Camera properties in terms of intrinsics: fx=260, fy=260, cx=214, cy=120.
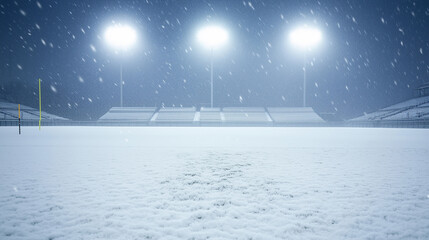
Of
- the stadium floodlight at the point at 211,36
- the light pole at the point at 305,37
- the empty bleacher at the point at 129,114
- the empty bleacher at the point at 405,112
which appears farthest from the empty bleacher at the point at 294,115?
the empty bleacher at the point at 129,114

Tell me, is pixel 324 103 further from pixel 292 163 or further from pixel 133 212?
pixel 133 212

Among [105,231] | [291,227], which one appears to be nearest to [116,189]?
[105,231]

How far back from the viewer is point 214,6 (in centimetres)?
2400

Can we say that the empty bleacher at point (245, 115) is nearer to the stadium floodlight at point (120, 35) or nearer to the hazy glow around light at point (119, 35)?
the stadium floodlight at point (120, 35)

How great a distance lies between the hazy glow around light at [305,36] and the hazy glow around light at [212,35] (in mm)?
6143

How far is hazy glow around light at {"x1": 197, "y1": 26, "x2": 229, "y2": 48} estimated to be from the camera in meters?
23.2

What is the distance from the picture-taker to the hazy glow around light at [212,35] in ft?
76.0

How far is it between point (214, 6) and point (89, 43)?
1209 centimetres

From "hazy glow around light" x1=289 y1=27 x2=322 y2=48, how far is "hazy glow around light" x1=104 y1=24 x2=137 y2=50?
1449cm

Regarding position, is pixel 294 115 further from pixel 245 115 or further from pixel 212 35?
pixel 212 35

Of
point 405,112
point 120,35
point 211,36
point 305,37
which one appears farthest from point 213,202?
point 405,112

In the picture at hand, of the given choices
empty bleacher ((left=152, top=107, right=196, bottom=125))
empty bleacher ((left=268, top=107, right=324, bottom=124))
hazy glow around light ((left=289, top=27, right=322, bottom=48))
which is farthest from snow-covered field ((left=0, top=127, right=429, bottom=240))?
empty bleacher ((left=268, top=107, right=324, bottom=124))

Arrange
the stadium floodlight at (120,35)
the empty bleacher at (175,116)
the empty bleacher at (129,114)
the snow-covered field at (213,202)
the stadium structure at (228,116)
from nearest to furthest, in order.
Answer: the snow-covered field at (213,202)
the stadium structure at (228,116)
the stadium floodlight at (120,35)
the empty bleacher at (175,116)
the empty bleacher at (129,114)

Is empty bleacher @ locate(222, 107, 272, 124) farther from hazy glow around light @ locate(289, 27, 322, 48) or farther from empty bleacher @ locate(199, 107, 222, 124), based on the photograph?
hazy glow around light @ locate(289, 27, 322, 48)
